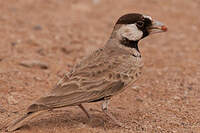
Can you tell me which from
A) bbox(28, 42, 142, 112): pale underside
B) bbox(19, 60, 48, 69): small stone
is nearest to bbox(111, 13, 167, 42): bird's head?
bbox(28, 42, 142, 112): pale underside

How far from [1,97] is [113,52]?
217 centimetres

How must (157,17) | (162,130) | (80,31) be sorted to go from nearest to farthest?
(162,130), (80,31), (157,17)

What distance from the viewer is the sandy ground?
621cm

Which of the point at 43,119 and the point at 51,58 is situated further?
the point at 51,58

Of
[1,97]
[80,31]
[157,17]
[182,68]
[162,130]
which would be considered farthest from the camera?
[157,17]

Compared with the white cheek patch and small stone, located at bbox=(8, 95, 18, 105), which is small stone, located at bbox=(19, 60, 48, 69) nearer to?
small stone, located at bbox=(8, 95, 18, 105)

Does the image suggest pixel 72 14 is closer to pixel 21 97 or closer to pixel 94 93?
pixel 21 97

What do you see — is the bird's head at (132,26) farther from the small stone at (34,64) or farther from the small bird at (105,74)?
the small stone at (34,64)

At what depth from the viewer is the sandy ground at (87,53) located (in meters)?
6.21

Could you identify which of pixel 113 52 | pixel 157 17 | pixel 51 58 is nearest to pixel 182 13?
pixel 157 17

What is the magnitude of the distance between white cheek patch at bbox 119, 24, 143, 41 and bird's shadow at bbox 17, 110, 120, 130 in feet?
4.29

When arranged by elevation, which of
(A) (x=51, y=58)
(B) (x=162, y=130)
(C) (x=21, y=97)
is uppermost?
(A) (x=51, y=58)

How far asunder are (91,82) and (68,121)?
0.83 meters

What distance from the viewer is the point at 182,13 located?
1240cm
